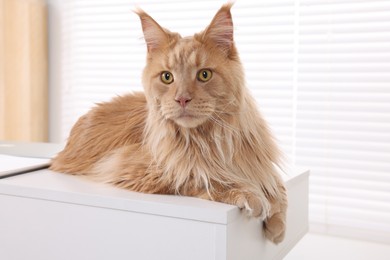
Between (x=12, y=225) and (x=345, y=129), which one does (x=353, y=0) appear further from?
(x=12, y=225)

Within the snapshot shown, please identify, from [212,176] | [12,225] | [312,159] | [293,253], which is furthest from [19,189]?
[312,159]

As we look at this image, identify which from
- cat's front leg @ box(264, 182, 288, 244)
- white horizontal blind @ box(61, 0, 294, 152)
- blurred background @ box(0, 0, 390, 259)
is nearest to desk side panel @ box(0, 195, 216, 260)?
cat's front leg @ box(264, 182, 288, 244)

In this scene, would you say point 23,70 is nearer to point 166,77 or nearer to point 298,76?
point 298,76

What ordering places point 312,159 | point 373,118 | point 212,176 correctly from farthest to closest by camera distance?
point 312,159
point 373,118
point 212,176

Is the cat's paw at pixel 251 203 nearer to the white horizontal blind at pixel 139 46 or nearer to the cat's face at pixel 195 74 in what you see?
the cat's face at pixel 195 74

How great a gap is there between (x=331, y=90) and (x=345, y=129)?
0.18 meters

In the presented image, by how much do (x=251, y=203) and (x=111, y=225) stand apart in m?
0.32

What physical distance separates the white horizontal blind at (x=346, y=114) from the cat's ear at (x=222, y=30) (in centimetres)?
112

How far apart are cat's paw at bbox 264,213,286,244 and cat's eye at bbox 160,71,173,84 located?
1.36 ft

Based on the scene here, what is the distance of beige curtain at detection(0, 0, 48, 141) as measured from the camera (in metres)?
2.59

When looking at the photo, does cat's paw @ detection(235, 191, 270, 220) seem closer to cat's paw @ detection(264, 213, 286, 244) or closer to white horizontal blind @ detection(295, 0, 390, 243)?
cat's paw @ detection(264, 213, 286, 244)

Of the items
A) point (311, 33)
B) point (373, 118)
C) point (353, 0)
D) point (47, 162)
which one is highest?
point (353, 0)

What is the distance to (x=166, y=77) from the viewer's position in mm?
1137

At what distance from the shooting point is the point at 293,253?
6.09 feet
